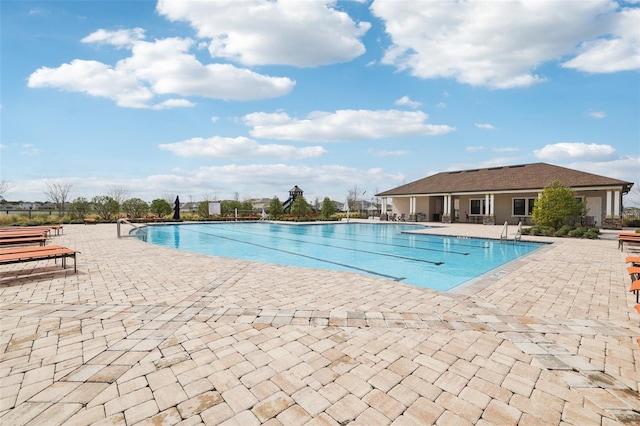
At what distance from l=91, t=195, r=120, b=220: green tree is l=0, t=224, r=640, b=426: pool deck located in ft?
84.1

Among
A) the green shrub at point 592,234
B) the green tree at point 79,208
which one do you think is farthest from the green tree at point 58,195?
the green shrub at point 592,234

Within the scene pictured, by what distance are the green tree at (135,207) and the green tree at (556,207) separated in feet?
109

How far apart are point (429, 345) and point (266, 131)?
20430 mm

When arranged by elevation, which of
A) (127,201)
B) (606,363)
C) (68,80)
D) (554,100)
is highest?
(554,100)

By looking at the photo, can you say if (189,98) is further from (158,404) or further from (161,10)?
(158,404)

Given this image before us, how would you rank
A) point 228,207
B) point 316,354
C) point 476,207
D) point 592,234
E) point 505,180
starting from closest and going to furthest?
point 316,354, point 592,234, point 505,180, point 476,207, point 228,207

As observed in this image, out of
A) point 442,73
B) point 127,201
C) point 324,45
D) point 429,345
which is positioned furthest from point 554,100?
point 127,201

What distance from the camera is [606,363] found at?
2.98m

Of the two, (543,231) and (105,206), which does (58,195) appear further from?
(543,231)

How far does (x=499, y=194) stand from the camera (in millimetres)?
24891

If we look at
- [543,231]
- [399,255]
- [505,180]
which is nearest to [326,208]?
[505,180]

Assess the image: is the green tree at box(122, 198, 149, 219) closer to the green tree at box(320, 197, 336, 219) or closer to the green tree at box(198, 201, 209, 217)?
the green tree at box(198, 201, 209, 217)

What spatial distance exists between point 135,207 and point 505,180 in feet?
113

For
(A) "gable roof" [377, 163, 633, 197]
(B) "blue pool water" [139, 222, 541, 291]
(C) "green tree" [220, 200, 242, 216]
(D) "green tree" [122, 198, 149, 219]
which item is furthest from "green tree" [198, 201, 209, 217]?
(A) "gable roof" [377, 163, 633, 197]
